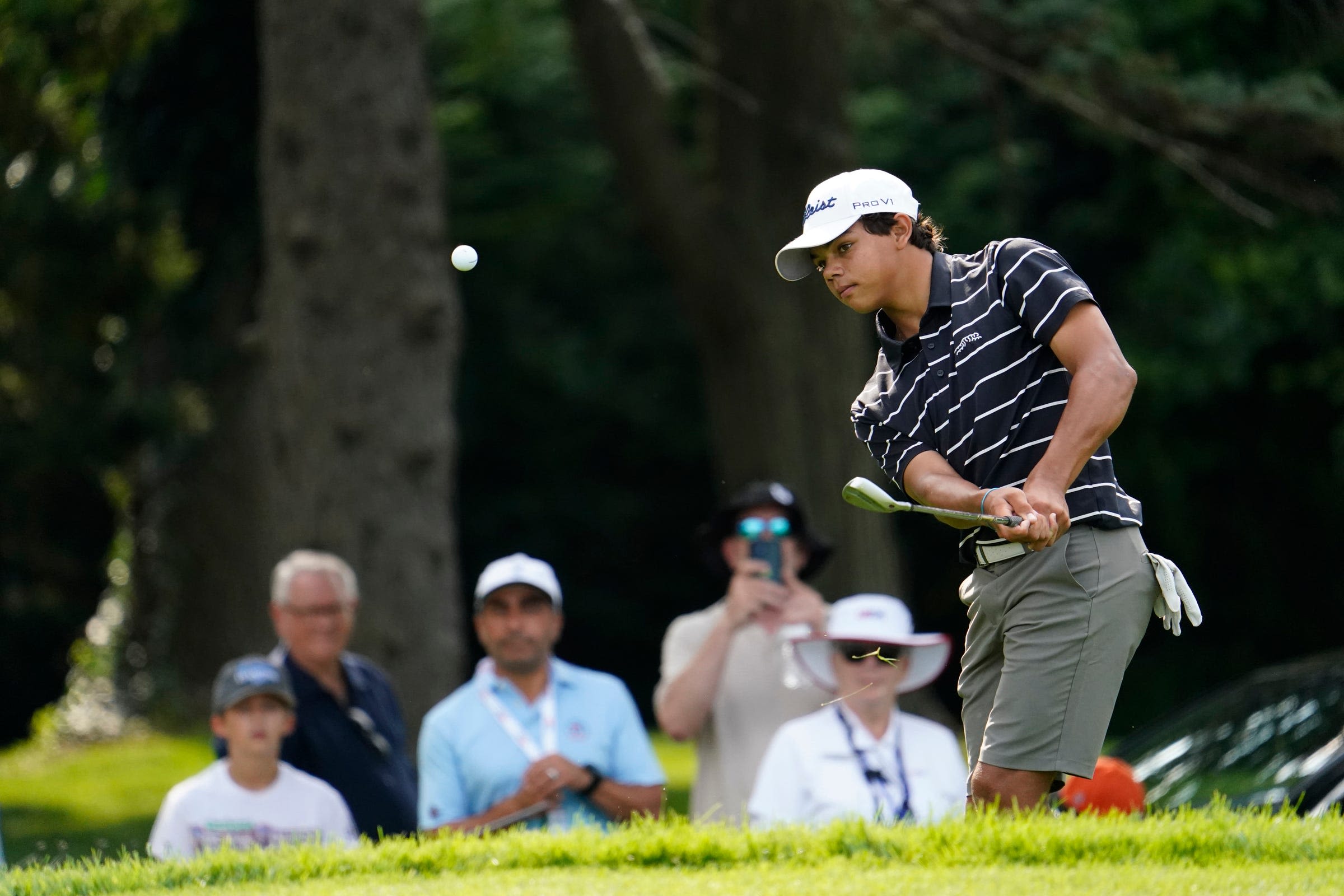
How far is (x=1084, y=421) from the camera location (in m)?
4.14

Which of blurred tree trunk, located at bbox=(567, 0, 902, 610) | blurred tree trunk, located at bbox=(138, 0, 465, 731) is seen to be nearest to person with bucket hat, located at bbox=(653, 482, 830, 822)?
blurred tree trunk, located at bbox=(138, 0, 465, 731)

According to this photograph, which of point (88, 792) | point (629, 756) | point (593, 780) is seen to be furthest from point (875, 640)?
point (88, 792)

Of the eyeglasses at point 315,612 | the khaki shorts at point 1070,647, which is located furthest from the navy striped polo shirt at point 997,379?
the eyeglasses at point 315,612

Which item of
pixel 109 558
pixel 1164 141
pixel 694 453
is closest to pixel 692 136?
pixel 694 453

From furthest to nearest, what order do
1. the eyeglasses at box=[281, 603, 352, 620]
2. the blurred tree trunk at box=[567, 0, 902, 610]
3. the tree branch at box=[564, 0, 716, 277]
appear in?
1. the blurred tree trunk at box=[567, 0, 902, 610]
2. the tree branch at box=[564, 0, 716, 277]
3. the eyeglasses at box=[281, 603, 352, 620]

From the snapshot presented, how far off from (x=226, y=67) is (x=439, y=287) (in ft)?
15.1

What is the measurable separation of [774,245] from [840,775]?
24.6 feet

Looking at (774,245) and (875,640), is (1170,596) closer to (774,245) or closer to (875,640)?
(875,640)

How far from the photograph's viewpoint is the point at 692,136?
22.3 meters

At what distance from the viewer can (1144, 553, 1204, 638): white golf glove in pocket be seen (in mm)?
4355

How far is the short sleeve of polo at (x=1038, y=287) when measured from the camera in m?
4.27

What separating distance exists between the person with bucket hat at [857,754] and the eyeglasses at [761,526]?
756 mm

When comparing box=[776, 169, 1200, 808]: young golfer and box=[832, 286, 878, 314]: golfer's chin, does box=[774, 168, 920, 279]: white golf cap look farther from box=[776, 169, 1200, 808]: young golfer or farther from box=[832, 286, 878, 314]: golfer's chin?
box=[832, 286, 878, 314]: golfer's chin

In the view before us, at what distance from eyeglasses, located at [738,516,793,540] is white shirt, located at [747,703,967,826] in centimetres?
111
